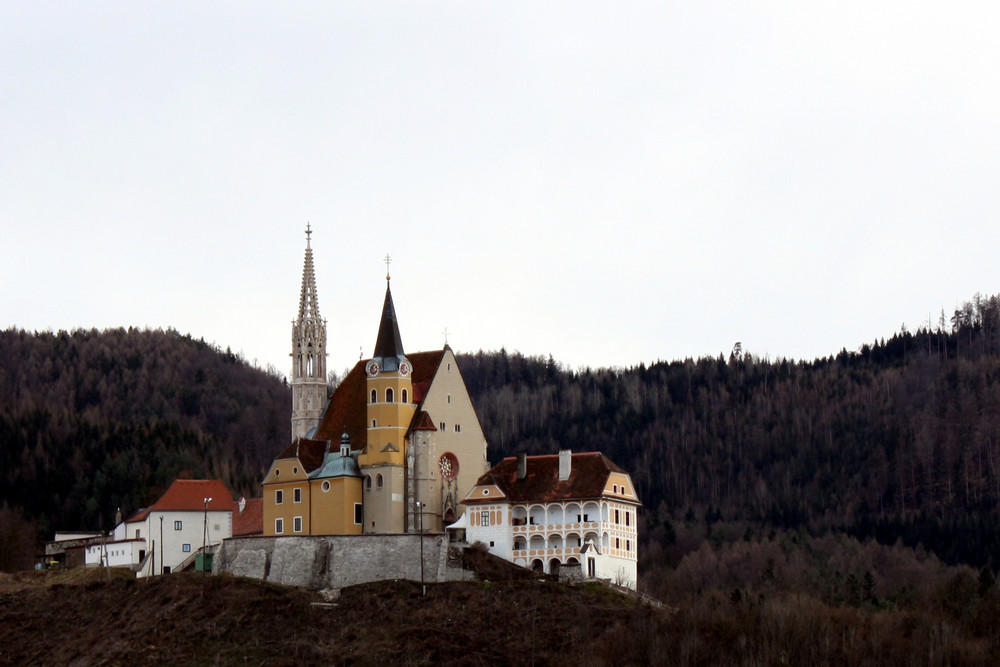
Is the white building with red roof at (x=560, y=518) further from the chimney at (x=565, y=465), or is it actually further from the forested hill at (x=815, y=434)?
the forested hill at (x=815, y=434)

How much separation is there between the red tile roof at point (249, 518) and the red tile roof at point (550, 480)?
17.2 metres

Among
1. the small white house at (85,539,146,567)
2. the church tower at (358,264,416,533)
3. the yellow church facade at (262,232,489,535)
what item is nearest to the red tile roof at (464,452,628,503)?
the yellow church facade at (262,232,489,535)

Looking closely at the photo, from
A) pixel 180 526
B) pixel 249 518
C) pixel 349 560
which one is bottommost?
pixel 349 560

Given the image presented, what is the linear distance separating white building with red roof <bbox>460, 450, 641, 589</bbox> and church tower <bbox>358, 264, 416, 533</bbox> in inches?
166

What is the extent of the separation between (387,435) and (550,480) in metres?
9.89

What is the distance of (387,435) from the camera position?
87.8 metres

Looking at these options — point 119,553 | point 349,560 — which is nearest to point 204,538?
point 119,553

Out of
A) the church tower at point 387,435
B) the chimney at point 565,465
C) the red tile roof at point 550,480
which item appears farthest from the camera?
the church tower at point 387,435

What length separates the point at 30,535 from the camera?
120750 millimetres

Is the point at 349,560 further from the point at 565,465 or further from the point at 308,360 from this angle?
the point at 308,360

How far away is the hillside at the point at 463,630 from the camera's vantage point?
230ft

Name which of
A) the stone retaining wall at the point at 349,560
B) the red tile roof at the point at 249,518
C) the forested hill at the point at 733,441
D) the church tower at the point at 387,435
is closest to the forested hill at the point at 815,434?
the forested hill at the point at 733,441

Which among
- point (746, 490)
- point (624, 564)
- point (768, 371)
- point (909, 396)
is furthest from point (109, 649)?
point (768, 371)

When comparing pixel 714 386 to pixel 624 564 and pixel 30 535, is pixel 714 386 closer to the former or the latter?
pixel 30 535
